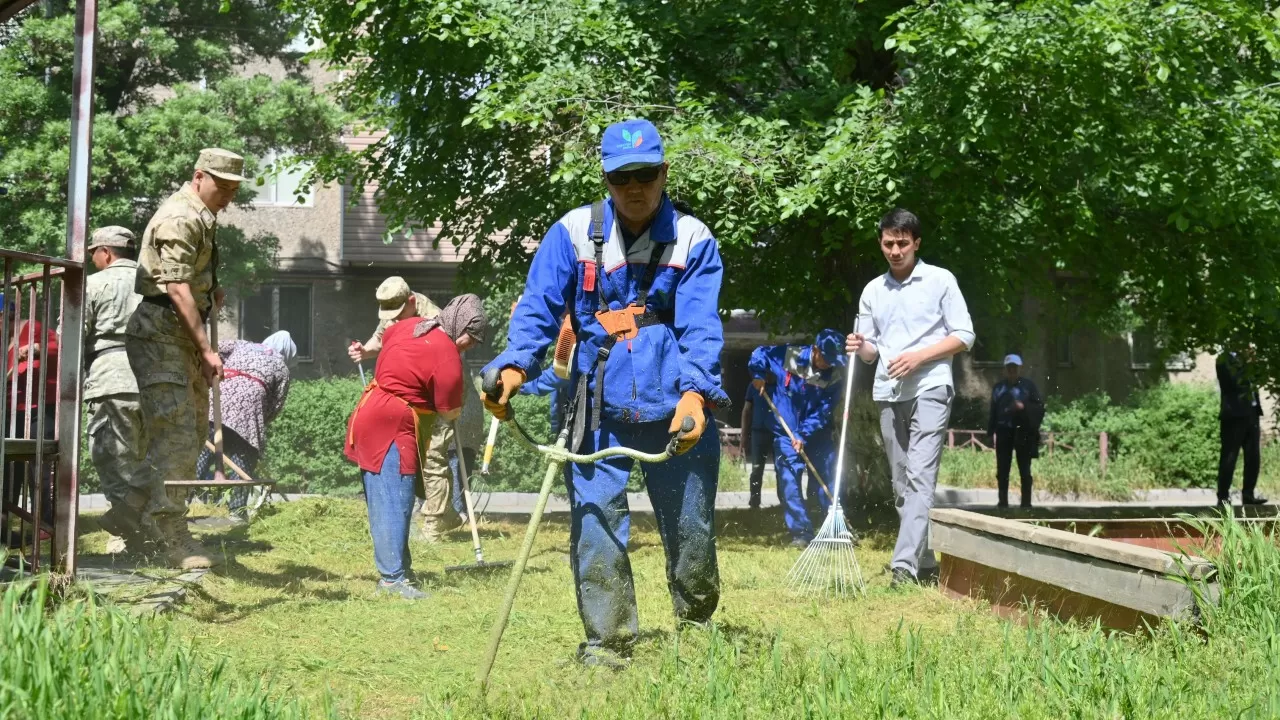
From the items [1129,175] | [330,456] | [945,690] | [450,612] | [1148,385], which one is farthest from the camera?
[1148,385]

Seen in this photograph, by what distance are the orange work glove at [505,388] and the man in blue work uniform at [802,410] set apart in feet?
19.4

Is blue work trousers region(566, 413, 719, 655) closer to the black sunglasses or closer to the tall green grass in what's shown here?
the tall green grass

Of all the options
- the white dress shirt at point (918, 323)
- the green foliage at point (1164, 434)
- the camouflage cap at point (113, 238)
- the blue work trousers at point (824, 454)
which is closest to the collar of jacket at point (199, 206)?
the camouflage cap at point (113, 238)

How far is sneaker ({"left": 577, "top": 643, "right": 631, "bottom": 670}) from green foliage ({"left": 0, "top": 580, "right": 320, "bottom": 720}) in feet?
4.88

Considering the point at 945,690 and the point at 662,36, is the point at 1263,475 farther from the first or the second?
the point at 945,690

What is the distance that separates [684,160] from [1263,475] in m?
13.9

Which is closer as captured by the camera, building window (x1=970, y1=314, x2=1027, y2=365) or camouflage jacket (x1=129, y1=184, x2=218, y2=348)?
camouflage jacket (x1=129, y1=184, x2=218, y2=348)

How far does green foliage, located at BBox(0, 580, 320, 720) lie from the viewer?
324 cm

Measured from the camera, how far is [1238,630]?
Result: 16.3ft

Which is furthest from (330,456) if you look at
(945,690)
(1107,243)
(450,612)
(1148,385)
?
(1148,385)

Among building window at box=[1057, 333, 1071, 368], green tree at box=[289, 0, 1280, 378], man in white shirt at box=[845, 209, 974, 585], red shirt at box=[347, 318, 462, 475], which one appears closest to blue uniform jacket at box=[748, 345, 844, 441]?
green tree at box=[289, 0, 1280, 378]

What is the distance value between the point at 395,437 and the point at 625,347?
2.82 m

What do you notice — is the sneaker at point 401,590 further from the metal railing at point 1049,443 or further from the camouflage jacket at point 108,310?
the metal railing at point 1049,443

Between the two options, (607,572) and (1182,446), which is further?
(1182,446)
